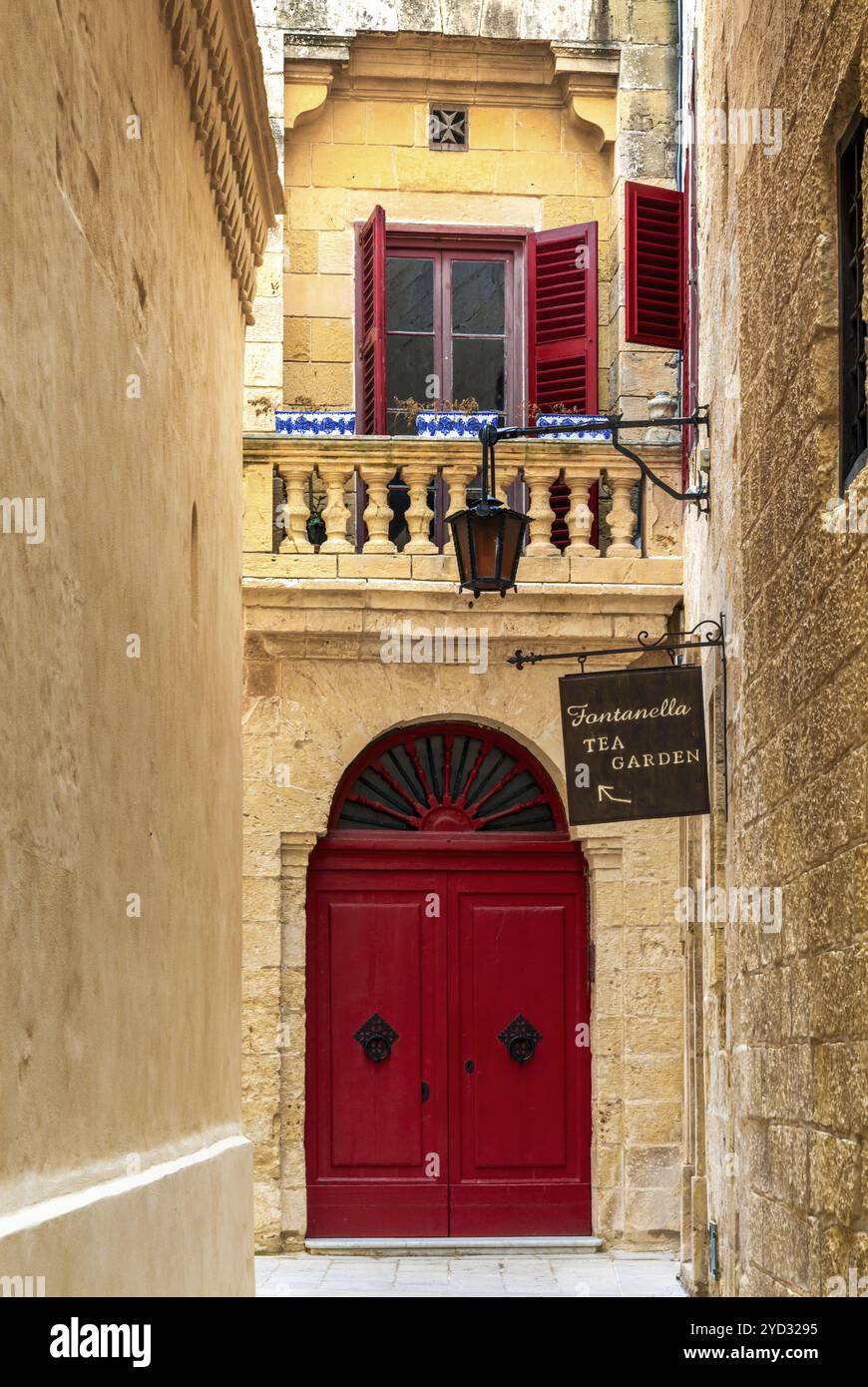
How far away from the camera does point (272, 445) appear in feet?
38.9

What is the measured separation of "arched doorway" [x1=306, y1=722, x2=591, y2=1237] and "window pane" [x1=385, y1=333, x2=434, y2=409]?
2136 mm

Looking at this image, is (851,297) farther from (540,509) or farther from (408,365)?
(408,365)

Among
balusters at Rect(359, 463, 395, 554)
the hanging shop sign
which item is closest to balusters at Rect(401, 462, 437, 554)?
balusters at Rect(359, 463, 395, 554)

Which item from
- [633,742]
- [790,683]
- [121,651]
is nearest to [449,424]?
[633,742]

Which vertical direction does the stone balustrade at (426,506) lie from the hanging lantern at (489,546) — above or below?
above

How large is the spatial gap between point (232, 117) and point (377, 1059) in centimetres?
628

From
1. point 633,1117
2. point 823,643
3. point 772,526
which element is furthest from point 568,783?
point 633,1117

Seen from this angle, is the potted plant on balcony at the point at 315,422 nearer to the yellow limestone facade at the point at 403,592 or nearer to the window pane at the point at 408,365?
the yellow limestone facade at the point at 403,592

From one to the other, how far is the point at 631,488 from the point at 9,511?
27.4 feet

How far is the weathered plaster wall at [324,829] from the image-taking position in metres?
11.7

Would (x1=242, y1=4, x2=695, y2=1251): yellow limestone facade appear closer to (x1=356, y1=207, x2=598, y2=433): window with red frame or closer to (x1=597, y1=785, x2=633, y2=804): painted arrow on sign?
(x1=356, y1=207, x2=598, y2=433): window with red frame

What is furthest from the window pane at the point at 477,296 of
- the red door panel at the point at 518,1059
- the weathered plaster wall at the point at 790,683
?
the weathered plaster wall at the point at 790,683

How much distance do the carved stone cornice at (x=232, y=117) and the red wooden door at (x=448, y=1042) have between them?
14.2 ft
